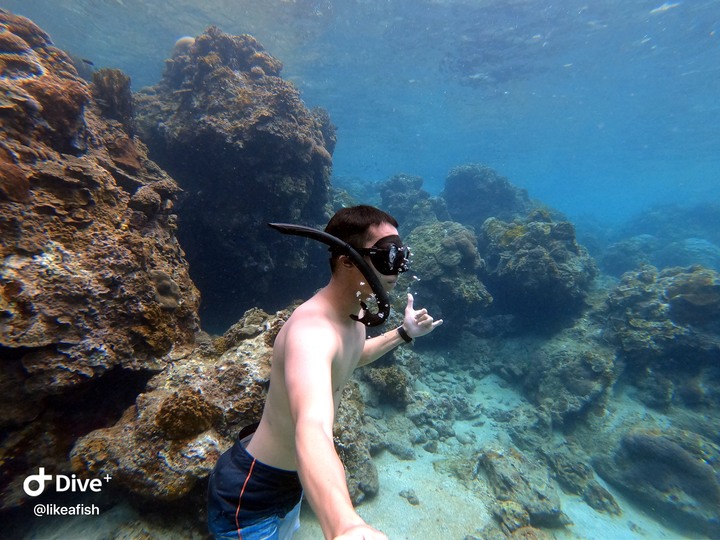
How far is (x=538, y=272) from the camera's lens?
38.6 feet

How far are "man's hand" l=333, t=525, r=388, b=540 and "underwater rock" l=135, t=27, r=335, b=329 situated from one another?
28.9 ft

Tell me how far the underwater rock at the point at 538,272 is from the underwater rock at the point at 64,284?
11.6 metres

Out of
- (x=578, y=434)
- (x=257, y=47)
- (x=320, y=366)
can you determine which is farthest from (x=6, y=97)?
(x=578, y=434)

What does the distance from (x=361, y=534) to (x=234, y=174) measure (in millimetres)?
9857

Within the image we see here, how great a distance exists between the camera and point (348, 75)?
30547 millimetres

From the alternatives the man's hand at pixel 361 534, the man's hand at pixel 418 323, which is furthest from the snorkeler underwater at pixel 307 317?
the man's hand at pixel 418 323

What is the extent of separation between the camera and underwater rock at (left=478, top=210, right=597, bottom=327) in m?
11.8

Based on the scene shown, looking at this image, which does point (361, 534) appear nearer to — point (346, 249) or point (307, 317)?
point (307, 317)

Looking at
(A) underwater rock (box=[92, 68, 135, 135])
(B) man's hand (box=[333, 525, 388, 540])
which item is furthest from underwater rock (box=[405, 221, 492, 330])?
(B) man's hand (box=[333, 525, 388, 540])

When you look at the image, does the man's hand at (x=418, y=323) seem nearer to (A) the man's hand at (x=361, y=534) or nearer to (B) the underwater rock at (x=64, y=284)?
(A) the man's hand at (x=361, y=534)

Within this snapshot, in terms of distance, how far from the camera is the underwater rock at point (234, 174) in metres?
9.04

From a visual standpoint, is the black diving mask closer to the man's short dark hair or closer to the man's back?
the man's short dark hair

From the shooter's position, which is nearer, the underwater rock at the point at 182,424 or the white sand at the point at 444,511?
the underwater rock at the point at 182,424

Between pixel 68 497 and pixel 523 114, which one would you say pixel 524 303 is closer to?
pixel 68 497
